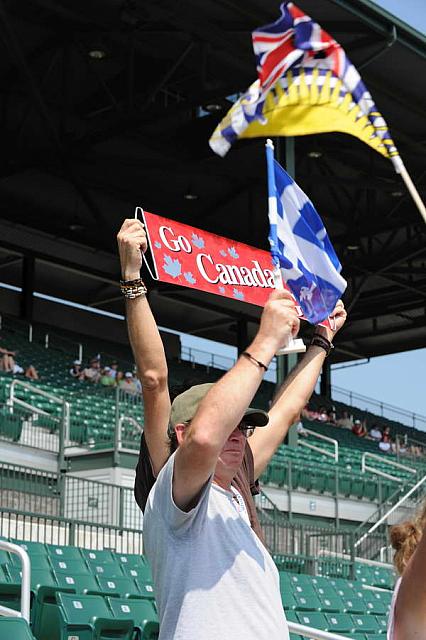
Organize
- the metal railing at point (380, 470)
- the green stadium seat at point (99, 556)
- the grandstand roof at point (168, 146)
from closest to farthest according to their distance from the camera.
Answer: the green stadium seat at point (99, 556), the grandstand roof at point (168, 146), the metal railing at point (380, 470)

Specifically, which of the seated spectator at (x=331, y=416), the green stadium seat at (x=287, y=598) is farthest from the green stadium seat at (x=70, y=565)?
the seated spectator at (x=331, y=416)

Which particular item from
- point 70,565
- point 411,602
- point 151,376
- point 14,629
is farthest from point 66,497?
point 411,602

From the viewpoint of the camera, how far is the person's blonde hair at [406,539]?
3195 mm

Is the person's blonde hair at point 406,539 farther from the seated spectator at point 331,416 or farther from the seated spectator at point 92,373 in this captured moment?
the seated spectator at point 331,416

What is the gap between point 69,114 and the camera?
28.4m

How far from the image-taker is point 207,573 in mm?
3193

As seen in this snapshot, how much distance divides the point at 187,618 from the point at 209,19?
19.6 meters

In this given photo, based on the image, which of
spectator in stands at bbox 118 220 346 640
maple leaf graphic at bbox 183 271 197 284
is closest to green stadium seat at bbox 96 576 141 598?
maple leaf graphic at bbox 183 271 197 284

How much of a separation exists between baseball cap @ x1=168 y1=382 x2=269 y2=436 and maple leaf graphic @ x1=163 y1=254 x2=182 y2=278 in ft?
5.04

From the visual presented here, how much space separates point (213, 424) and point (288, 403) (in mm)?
1027

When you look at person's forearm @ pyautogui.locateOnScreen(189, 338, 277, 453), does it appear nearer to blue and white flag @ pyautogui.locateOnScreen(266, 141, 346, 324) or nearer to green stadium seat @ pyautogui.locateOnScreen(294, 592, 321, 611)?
blue and white flag @ pyautogui.locateOnScreen(266, 141, 346, 324)

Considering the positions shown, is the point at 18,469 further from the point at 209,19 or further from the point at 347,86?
the point at 347,86

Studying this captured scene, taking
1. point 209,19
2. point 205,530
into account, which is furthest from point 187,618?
point 209,19

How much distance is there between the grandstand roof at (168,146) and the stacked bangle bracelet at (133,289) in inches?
677
